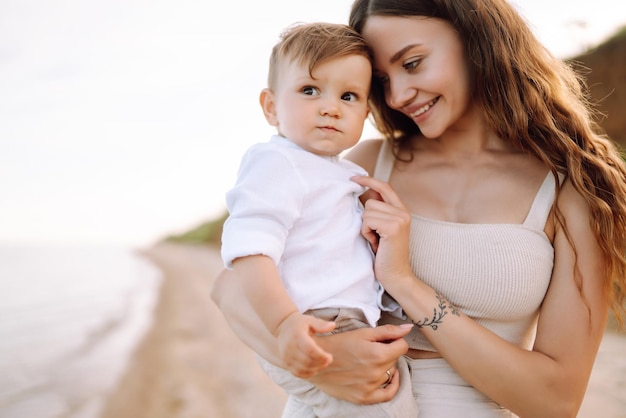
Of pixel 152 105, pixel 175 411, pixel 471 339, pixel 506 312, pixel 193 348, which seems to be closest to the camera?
pixel 471 339

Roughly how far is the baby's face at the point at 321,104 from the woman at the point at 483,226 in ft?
0.74

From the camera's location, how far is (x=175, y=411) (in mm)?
4789

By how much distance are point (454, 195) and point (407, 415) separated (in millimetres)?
877

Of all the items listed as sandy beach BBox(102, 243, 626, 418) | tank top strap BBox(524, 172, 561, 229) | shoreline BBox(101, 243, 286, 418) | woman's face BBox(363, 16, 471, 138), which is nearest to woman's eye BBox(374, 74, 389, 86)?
woman's face BBox(363, 16, 471, 138)

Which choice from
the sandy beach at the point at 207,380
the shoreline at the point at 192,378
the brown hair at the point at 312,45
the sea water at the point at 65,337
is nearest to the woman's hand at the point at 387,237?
the brown hair at the point at 312,45

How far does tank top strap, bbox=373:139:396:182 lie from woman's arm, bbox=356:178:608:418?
485mm

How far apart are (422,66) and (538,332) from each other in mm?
1028

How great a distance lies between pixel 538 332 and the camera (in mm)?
1870

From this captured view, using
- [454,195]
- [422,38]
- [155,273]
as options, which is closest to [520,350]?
[454,195]

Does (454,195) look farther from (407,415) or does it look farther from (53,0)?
(53,0)

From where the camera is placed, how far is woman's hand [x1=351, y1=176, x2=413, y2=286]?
1.78 metres

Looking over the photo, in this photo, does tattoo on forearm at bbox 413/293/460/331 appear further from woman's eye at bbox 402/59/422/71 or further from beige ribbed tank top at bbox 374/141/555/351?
woman's eye at bbox 402/59/422/71

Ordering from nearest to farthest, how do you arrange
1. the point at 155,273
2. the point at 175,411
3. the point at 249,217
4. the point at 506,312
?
the point at 249,217 < the point at 506,312 < the point at 175,411 < the point at 155,273

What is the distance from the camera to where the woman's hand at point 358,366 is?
1563 mm
